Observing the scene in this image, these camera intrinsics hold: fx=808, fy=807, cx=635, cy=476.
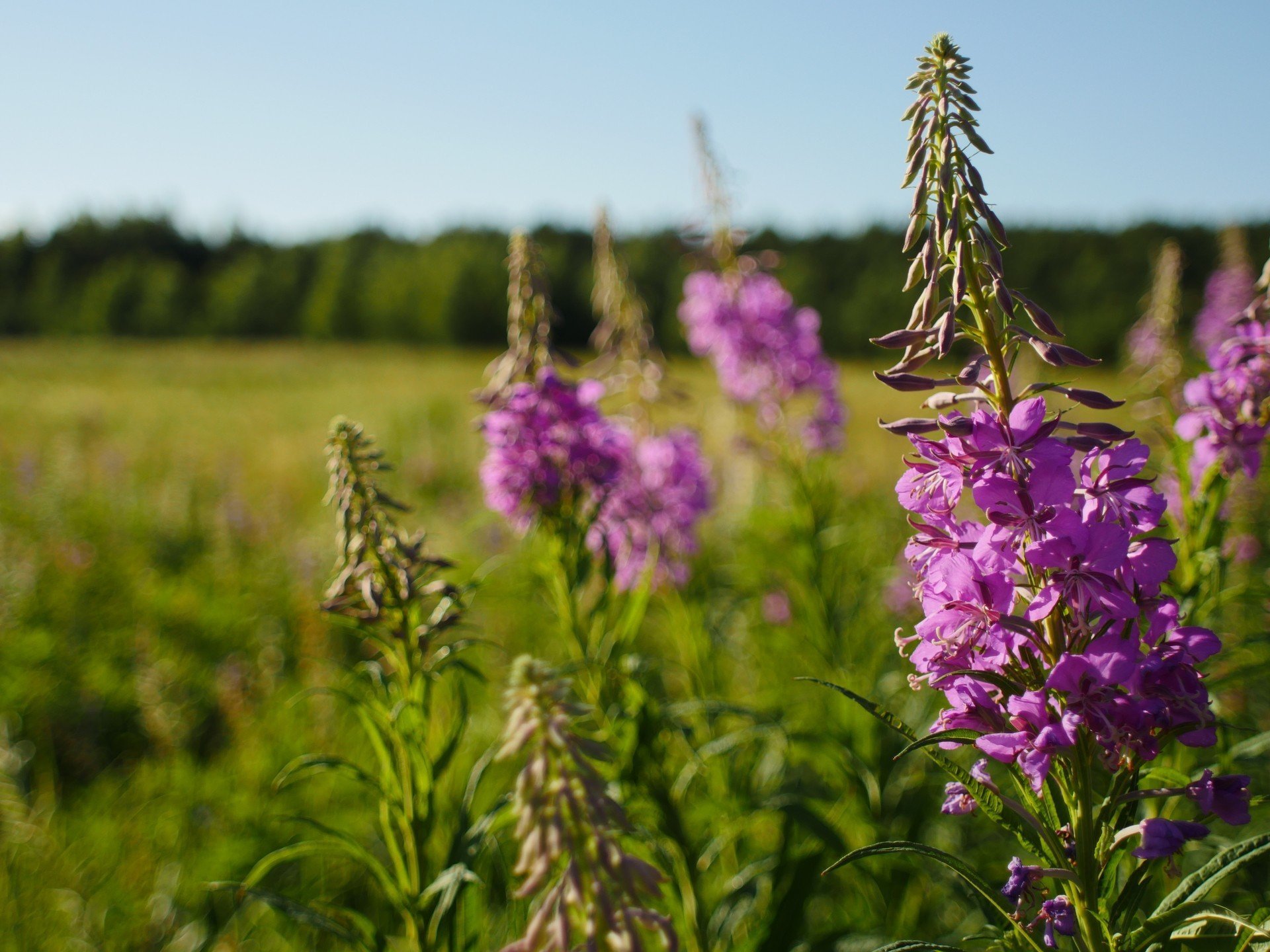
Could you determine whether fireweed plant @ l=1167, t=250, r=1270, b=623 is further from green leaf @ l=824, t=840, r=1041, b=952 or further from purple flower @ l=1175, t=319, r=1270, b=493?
green leaf @ l=824, t=840, r=1041, b=952

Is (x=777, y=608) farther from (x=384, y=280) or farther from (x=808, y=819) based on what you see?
(x=384, y=280)

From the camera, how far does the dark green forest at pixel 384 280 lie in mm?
48875

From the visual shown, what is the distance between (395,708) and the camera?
195cm

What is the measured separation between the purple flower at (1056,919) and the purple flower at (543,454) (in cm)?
173

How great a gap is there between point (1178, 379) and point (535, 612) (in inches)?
193

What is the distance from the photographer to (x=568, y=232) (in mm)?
61844

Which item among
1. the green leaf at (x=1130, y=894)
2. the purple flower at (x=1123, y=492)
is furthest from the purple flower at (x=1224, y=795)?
the purple flower at (x=1123, y=492)

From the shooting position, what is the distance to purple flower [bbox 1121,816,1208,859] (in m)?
1.22

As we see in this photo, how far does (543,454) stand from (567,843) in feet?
5.42

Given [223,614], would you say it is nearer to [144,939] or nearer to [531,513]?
[144,939]

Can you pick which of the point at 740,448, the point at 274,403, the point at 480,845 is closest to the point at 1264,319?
the point at 480,845

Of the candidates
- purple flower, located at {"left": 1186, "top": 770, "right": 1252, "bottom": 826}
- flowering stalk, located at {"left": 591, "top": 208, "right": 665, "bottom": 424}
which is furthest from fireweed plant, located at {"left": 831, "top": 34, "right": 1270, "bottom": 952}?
flowering stalk, located at {"left": 591, "top": 208, "right": 665, "bottom": 424}

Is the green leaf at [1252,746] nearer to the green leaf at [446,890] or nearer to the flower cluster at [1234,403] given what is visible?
the flower cluster at [1234,403]

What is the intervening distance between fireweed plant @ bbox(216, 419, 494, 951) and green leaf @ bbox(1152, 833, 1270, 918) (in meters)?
1.41
